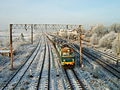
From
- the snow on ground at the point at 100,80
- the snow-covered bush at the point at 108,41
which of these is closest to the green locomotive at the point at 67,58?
Answer: the snow on ground at the point at 100,80

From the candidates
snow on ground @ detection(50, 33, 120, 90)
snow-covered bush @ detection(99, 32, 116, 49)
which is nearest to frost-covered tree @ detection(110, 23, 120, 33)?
snow-covered bush @ detection(99, 32, 116, 49)

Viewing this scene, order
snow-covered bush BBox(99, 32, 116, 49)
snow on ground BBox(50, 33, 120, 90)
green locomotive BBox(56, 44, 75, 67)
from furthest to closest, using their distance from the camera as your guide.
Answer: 1. snow-covered bush BBox(99, 32, 116, 49)
2. green locomotive BBox(56, 44, 75, 67)
3. snow on ground BBox(50, 33, 120, 90)

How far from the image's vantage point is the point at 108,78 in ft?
54.9

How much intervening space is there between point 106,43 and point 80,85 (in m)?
36.2

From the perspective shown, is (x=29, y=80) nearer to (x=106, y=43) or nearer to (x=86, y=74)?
(x=86, y=74)

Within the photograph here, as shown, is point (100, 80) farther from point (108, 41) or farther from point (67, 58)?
point (108, 41)

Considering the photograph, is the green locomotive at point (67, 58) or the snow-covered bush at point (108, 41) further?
the snow-covered bush at point (108, 41)

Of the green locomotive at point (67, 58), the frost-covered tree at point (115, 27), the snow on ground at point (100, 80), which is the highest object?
the frost-covered tree at point (115, 27)

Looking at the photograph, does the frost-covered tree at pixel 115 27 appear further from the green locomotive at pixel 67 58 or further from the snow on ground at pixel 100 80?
the snow on ground at pixel 100 80

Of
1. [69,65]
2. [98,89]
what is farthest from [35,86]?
[69,65]

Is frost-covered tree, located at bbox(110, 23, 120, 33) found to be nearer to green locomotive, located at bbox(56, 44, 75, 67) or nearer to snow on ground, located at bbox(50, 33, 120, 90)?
green locomotive, located at bbox(56, 44, 75, 67)

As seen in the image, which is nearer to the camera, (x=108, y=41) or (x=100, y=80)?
(x=100, y=80)

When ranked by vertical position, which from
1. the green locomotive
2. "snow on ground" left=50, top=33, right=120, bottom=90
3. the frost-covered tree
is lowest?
"snow on ground" left=50, top=33, right=120, bottom=90

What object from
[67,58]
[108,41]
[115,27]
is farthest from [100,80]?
[115,27]
